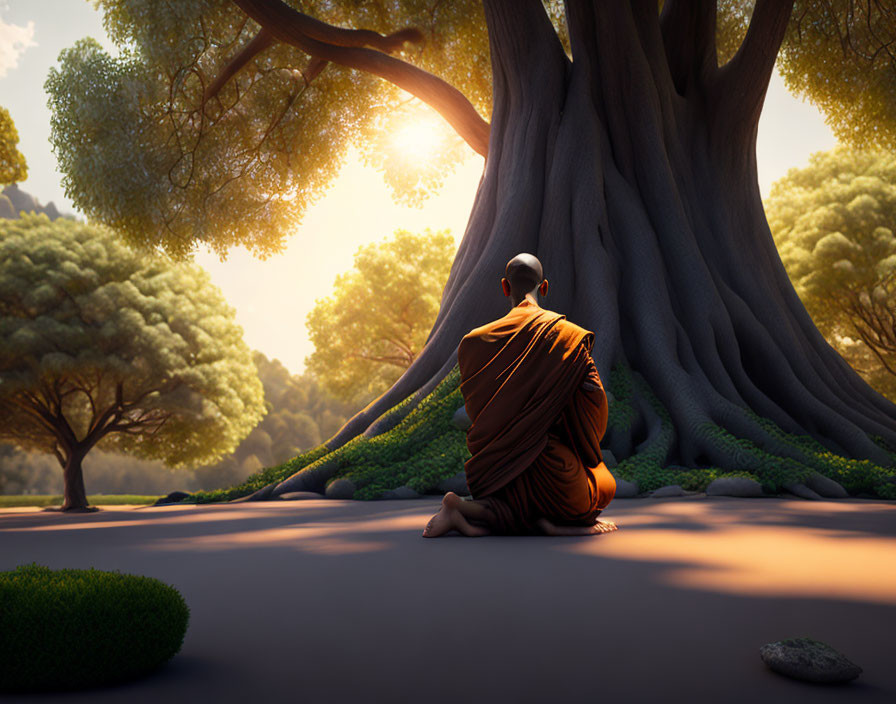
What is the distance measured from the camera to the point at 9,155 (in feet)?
51.9

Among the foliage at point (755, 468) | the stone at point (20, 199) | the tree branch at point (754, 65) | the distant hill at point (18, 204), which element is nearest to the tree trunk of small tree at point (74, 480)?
the foliage at point (755, 468)

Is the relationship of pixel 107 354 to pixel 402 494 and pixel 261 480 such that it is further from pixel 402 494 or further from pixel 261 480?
pixel 402 494

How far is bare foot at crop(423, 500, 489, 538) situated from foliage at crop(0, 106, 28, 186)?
14.8 meters

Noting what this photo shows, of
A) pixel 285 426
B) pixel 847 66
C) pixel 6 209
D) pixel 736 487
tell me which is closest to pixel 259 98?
pixel 847 66

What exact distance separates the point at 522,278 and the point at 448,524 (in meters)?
2.04

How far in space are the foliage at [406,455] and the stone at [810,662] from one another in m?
6.73

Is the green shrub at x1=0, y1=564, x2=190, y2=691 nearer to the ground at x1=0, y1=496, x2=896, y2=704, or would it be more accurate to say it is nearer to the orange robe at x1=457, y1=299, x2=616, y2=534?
the ground at x1=0, y1=496, x2=896, y2=704

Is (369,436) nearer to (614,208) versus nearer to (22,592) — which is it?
(614,208)

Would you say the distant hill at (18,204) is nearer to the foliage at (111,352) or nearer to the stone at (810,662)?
the foliage at (111,352)

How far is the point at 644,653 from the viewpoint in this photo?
2.65 meters

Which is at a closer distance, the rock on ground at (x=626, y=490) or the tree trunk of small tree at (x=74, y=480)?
the rock on ground at (x=626, y=490)

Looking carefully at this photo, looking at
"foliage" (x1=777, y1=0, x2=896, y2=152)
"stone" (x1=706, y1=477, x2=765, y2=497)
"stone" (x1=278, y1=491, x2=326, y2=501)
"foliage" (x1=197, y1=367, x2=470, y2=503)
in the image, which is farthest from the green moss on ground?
"foliage" (x1=777, y1=0, x2=896, y2=152)

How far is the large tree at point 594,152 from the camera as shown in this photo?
1076cm

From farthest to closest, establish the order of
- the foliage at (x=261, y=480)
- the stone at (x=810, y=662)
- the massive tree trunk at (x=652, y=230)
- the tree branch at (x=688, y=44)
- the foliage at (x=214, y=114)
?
1. the foliage at (x=214, y=114)
2. the tree branch at (x=688, y=44)
3. the massive tree trunk at (x=652, y=230)
4. the foliage at (x=261, y=480)
5. the stone at (x=810, y=662)
